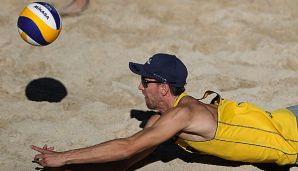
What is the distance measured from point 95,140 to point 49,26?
103 cm

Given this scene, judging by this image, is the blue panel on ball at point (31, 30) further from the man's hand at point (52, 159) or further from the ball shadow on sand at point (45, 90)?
the man's hand at point (52, 159)

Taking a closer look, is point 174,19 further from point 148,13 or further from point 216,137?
point 216,137

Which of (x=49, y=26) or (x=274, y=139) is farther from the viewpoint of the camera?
(x=49, y=26)

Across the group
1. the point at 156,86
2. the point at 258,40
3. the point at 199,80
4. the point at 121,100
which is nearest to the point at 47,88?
the point at 121,100

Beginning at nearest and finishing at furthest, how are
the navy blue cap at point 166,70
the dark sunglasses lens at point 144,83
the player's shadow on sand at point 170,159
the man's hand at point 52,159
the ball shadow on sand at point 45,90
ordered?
the man's hand at point 52,159 → the navy blue cap at point 166,70 → the dark sunglasses lens at point 144,83 → the player's shadow on sand at point 170,159 → the ball shadow on sand at point 45,90

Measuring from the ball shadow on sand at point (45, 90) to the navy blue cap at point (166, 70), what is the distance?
1.62m

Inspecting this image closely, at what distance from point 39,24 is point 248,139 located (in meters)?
1.97

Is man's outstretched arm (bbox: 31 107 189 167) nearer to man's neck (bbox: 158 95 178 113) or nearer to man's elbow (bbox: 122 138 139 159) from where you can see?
man's elbow (bbox: 122 138 139 159)

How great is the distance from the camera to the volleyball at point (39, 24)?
4895 millimetres

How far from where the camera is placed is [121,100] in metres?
5.48

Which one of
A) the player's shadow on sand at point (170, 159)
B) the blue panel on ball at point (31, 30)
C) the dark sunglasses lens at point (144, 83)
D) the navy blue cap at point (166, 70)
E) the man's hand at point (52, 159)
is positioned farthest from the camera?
the blue panel on ball at point (31, 30)

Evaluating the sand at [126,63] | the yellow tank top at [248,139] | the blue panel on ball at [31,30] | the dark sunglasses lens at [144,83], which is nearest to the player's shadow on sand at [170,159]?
the sand at [126,63]

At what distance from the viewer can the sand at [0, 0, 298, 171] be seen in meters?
4.96

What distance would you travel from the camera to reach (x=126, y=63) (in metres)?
6.10
